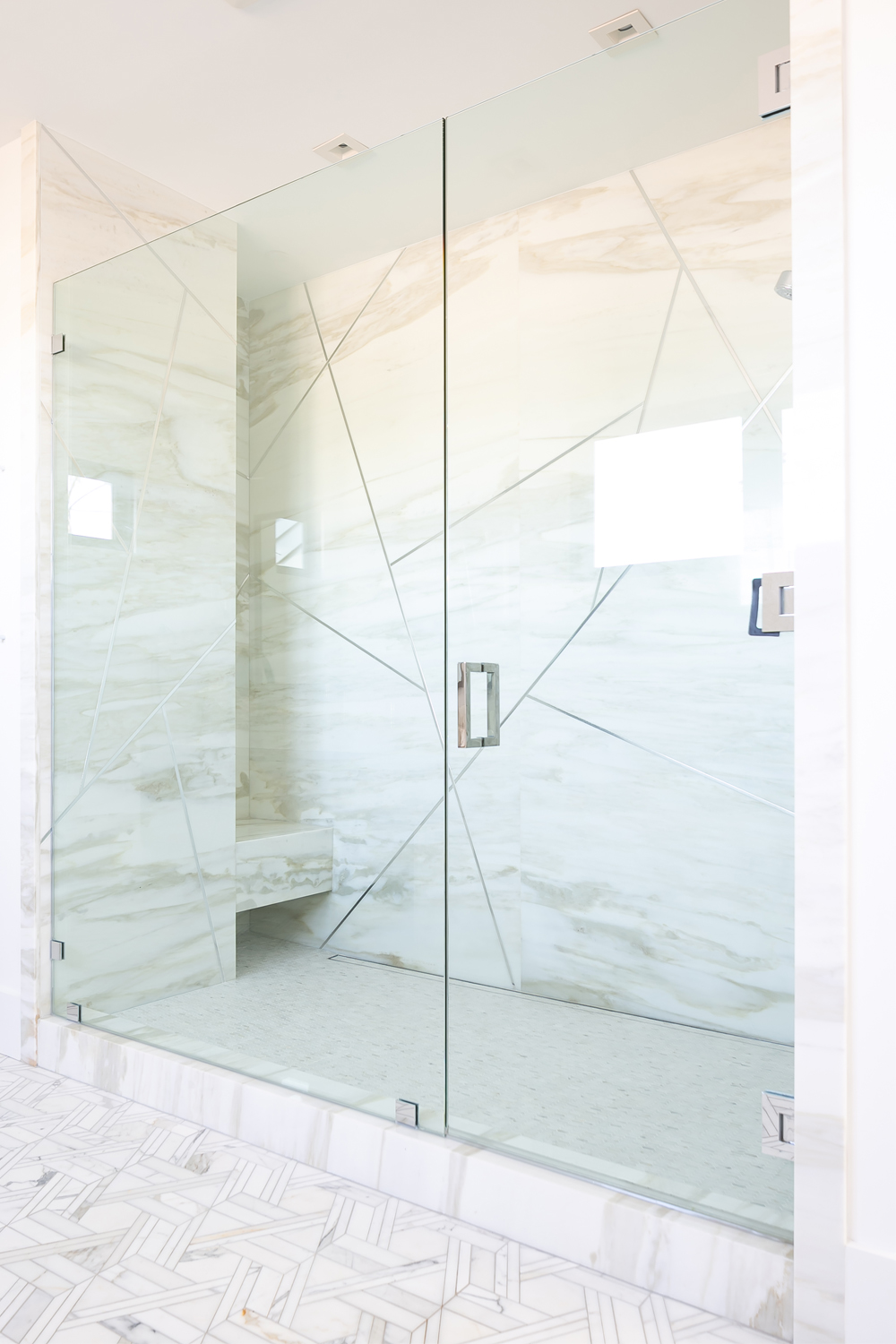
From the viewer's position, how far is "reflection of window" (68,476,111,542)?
260cm

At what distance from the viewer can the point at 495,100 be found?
1853mm

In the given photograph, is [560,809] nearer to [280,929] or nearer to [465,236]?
[280,929]

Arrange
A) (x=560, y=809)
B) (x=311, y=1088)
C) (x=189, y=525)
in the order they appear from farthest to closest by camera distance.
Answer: (x=189, y=525), (x=311, y=1088), (x=560, y=809)

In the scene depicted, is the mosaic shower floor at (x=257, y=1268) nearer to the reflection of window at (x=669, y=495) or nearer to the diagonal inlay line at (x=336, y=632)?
the diagonal inlay line at (x=336, y=632)

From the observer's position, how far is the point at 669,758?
161 centimetres

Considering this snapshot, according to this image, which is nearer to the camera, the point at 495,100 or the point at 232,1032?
the point at 495,100

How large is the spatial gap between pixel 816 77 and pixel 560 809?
4.10ft

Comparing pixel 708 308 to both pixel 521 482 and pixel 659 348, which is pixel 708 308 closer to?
pixel 659 348

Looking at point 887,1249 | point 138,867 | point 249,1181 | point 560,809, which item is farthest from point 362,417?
point 887,1249

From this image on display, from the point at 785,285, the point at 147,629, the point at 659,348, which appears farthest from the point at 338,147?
the point at 785,285

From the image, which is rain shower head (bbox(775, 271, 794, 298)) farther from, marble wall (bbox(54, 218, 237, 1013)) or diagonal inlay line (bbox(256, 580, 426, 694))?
marble wall (bbox(54, 218, 237, 1013))

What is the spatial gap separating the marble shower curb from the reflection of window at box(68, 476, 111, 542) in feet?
4.56

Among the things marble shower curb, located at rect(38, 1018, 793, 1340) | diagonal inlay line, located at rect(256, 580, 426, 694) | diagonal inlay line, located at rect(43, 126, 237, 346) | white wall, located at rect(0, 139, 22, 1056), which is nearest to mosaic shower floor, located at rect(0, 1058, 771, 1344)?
marble shower curb, located at rect(38, 1018, 793, 1340)

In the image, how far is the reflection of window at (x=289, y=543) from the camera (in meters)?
2.15
